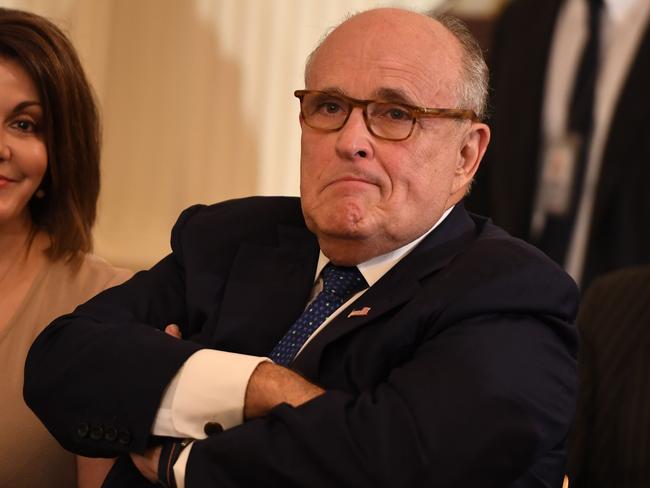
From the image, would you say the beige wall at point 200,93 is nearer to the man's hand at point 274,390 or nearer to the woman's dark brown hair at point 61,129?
the woman's dark brown hair at point 61,129

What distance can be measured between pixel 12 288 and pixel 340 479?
132 cm

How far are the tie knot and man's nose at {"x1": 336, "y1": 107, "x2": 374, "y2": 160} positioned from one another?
0.75ft

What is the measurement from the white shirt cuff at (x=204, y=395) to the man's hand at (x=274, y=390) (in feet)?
0.04

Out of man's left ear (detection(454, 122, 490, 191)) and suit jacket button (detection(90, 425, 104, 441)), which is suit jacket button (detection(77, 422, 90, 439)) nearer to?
suit jacket button (detection(90, 425, 104, 441))

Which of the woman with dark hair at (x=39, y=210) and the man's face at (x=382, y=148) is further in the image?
the woman with dark hair at (x=39, y=210)

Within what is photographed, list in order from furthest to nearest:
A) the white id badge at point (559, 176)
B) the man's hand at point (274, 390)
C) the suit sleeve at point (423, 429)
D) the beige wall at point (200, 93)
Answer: the beige wall at point (200, 93)
the white id badge at point (559, 176)
the man's hand at point (274, 390)
the suit sleeve at point (423, 429)

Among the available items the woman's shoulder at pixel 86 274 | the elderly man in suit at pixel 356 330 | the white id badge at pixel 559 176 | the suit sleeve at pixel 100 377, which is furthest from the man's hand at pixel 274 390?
the white id badge at pixel 559 176

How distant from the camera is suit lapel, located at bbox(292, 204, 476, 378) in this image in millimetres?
1839

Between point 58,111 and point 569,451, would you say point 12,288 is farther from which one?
point 569,451

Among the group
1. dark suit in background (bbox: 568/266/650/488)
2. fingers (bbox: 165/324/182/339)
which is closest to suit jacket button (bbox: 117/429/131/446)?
fingers (bbox: 165/324/182/339)

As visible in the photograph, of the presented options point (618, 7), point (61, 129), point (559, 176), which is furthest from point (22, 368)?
point (618, 7)

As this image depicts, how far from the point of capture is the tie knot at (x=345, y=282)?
77.9 inches

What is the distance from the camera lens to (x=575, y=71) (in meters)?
4.18

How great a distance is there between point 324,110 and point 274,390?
0.55 m
